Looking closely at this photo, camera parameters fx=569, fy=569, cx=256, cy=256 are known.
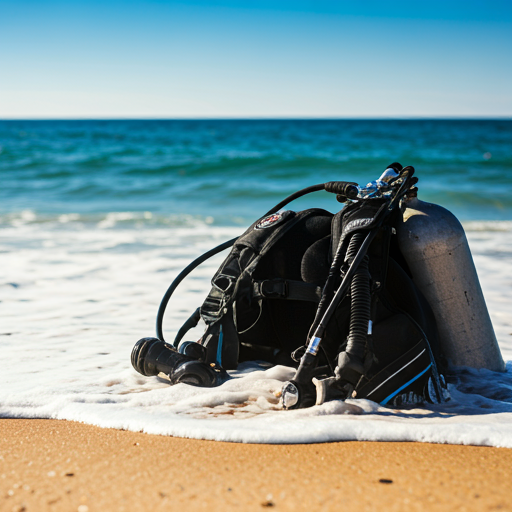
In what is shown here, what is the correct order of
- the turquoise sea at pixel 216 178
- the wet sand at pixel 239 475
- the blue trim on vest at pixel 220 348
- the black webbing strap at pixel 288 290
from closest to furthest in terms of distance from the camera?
the wet sand at pixel 239 475 < the black webbing strap at pixel 288 290 < the blue trim on vest at pixel 220 348 < the turquoise sea at pixel 216 178

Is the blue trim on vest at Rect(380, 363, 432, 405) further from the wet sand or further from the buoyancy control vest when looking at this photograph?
the wet sand

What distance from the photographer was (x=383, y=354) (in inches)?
85.8

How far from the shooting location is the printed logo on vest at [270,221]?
261 cm

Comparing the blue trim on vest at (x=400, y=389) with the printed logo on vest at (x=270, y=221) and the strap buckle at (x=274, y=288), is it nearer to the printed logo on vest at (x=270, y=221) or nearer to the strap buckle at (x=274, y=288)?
the strap buckle at (x=274, y=288)

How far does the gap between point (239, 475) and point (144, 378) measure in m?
1.09

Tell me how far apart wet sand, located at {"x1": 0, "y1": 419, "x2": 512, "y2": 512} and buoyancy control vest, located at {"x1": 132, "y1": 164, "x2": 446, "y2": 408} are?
1.02ft

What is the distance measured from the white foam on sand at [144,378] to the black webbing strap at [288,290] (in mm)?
397

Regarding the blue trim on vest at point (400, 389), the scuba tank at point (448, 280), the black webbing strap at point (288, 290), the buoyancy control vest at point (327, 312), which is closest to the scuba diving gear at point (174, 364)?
the buoyancy control vest at point (327, 312)

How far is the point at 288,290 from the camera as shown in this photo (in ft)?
7.99

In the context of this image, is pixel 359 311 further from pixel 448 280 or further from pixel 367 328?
pixel 448 280

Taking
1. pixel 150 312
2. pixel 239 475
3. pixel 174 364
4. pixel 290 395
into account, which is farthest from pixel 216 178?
pixel 239 475

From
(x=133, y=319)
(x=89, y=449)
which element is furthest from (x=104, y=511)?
(x=133, y=319)

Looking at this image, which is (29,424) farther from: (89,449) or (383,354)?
(383,354)

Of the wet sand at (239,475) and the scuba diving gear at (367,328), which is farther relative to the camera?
the scuba diving gear at (367,328)
